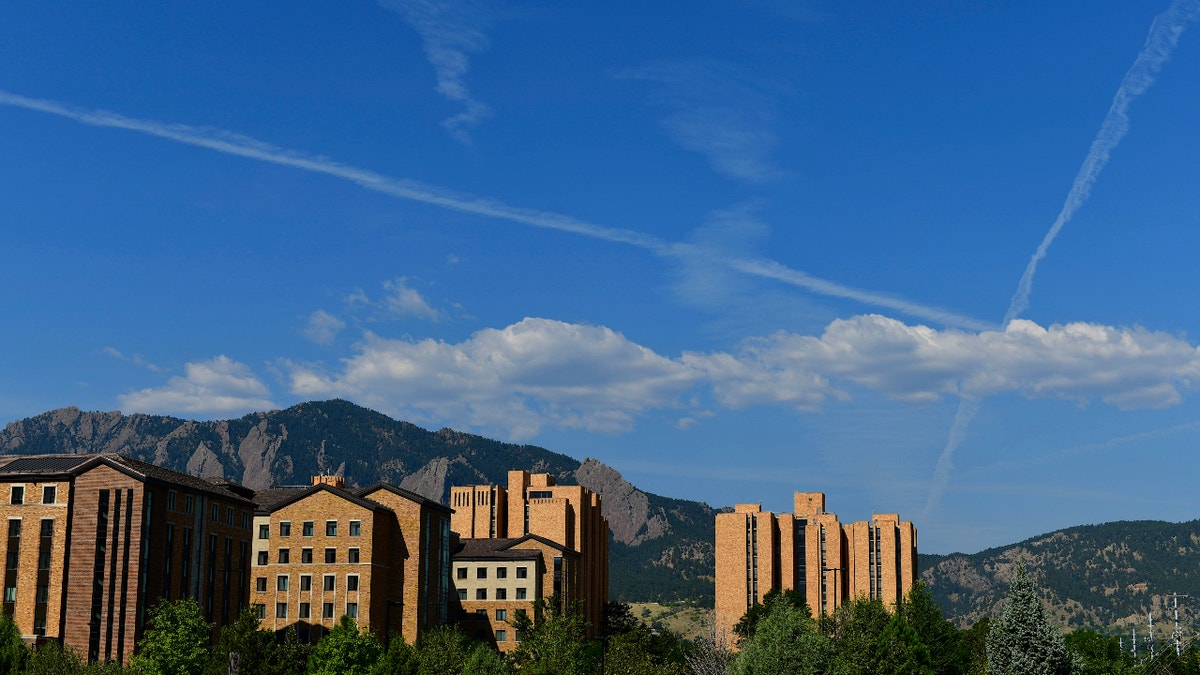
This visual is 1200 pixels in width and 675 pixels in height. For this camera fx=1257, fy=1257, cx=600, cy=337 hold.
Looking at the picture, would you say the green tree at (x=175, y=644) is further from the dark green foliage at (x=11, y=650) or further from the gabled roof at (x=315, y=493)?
the gabled roof at (x=315, y=493)

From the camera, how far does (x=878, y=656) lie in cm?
11219

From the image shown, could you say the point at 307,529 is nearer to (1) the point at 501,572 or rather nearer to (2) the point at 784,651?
(1) the point at 501,572

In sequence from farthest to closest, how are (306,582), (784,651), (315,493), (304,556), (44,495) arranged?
(315,493), (304,556), (306,582), (44,495), (784,651)

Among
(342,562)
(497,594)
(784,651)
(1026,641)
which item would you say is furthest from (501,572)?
(1026,641)

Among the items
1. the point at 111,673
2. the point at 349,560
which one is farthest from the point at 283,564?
the point at 111,673

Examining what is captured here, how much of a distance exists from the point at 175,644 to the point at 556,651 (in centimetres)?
3748

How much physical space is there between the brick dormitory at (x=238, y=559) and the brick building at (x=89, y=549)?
103 mm

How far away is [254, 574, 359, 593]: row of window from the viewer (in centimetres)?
13025

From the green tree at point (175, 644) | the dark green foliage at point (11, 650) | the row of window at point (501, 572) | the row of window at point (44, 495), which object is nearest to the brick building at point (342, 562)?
the row of window at point (501, 572)

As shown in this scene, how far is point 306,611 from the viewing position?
131 metres

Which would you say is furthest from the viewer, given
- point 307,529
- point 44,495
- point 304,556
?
point 307,529

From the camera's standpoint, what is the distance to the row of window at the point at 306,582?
13025 centimetres

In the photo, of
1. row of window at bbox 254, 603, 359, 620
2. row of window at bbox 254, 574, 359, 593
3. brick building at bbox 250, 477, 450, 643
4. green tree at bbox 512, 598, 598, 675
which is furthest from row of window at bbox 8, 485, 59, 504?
green tree at bbox 512, 598, 598, 675

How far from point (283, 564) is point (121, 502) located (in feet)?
98.0
